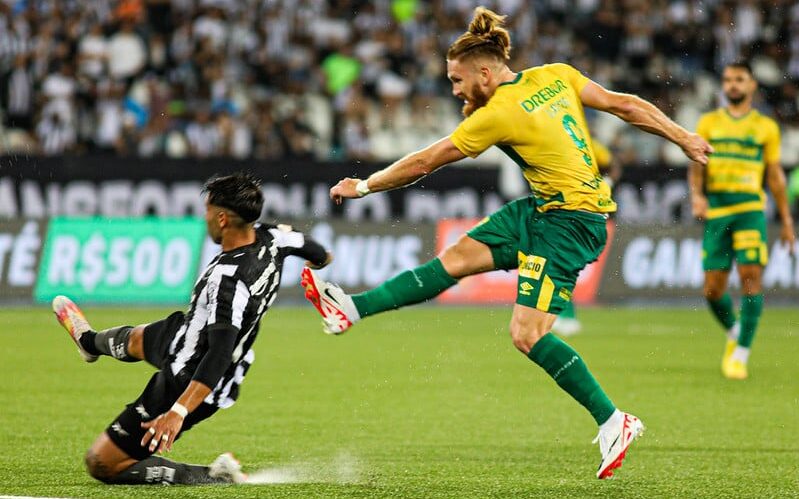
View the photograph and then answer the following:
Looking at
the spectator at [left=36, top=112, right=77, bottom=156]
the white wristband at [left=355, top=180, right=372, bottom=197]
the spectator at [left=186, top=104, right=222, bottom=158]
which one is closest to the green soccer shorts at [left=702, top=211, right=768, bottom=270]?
the white wristband at [left=355, top=180, right=372, bottom=197]

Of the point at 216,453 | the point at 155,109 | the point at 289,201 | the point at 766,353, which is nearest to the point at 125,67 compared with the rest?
the point at 155,109

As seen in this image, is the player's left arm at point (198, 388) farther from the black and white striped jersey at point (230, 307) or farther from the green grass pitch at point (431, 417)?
the green grass pitch at point (431, 417)

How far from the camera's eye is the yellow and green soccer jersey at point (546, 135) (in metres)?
6.82

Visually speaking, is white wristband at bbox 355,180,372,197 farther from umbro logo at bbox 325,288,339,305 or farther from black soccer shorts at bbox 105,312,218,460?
black soccer shorts at bbox 105,312,218,460

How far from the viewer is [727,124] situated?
11.5m

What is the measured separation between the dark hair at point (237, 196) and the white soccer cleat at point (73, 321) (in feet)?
3.71

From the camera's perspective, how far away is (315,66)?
21.7m

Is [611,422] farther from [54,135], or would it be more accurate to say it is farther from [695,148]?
[54,135]

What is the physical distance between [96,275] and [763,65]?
13296mm

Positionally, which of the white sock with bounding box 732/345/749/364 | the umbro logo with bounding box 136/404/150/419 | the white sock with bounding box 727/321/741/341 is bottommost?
the white sock with bounding box 732/345/749/364

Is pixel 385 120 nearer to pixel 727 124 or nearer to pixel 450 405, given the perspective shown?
pixel 727 124

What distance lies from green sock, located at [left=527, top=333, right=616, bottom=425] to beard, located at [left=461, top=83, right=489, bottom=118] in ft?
4.10

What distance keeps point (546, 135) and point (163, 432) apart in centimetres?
254

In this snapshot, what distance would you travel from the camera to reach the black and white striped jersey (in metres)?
6.20
